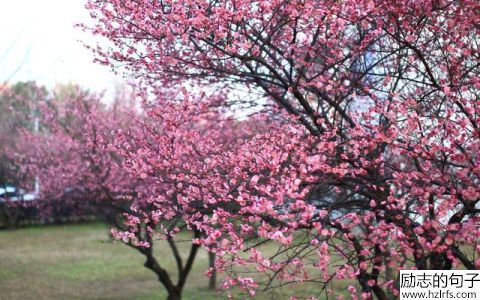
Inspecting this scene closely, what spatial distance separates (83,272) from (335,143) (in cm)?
1056

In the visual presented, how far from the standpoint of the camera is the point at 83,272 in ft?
42.8

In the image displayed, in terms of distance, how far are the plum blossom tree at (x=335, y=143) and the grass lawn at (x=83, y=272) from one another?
3.58m

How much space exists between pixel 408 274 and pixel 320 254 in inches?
30.8

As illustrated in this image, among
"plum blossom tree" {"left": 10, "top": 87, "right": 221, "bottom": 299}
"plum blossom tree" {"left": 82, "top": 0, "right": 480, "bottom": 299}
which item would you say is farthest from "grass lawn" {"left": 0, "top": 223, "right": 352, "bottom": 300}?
"plum blossom tree" {"left": 82, "top": 0, "right": 480, "bottom": 299}

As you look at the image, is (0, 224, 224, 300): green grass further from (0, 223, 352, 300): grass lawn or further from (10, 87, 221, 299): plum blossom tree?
(10, 87, 221, 299): plum blossom tree

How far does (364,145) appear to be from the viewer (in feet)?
12.3

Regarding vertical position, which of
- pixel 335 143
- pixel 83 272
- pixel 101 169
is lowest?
pixel 83 272

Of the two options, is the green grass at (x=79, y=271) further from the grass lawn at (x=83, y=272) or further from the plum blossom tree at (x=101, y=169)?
the plum blossom tree at (x=101, y=169)

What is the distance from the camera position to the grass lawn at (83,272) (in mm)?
10703

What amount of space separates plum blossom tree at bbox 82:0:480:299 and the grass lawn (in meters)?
3.58

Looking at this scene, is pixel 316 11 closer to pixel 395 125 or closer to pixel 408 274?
pixel 395 125

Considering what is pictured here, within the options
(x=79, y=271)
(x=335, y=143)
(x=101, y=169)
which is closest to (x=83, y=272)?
(x=79, y=271)

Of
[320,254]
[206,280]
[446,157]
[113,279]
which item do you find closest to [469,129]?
[446,157]

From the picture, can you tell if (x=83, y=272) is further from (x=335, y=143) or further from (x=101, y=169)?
(x=335, y=143)
